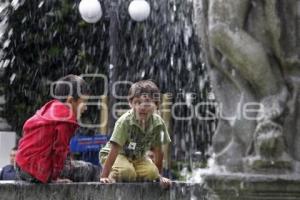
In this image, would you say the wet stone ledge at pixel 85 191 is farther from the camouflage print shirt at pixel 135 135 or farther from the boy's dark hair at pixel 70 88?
the boy's dark hair at pixel 70 88

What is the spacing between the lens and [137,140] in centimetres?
598

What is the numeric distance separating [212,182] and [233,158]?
0.21m

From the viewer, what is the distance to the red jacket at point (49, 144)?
5.58 m

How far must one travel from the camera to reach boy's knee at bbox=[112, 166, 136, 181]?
588 cm

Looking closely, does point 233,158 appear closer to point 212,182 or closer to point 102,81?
point 212,182

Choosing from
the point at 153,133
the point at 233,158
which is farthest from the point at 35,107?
the point at 233,158

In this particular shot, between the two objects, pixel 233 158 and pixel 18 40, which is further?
pixel 18 40

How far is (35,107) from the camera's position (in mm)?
15055

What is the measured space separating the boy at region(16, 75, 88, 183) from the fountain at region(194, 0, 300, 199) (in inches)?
45.2

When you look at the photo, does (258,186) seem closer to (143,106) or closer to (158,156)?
(143,106)

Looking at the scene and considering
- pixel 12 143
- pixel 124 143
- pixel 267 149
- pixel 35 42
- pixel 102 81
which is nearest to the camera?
pixel 267 149

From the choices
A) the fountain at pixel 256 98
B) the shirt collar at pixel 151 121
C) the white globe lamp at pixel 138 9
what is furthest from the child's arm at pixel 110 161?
the white globe lamp at pixel 138 9

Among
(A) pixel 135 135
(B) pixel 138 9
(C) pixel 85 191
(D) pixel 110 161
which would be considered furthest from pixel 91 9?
(C) pixel 85 191

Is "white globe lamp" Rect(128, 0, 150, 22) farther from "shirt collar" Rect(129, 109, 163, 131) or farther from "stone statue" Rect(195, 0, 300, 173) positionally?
"stone statue" Rect(195, 0, 300, 173)
